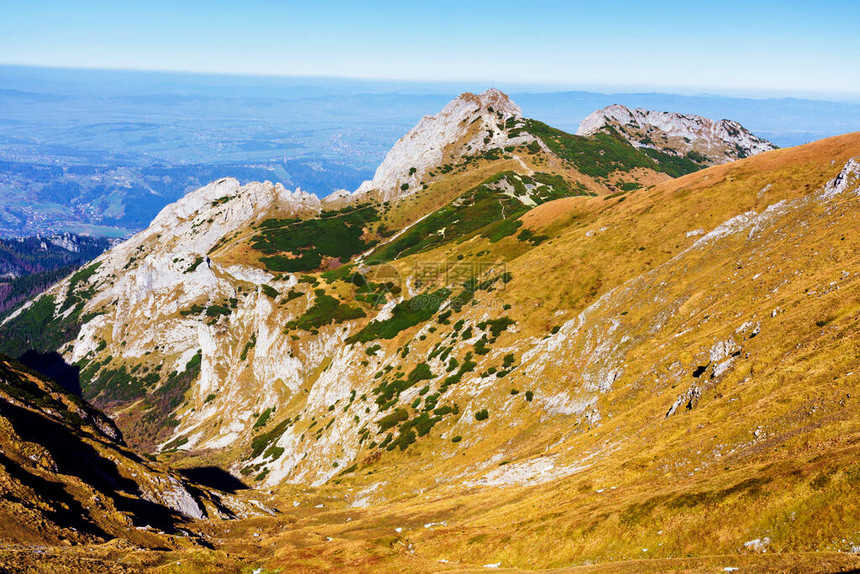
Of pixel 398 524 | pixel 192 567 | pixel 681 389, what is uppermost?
pixel 681 389

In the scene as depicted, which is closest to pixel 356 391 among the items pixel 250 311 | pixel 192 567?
pixel 192 567

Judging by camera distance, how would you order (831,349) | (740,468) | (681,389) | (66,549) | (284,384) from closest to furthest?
1. (740,468)
2. (66,549)
3. (831,349)
4. (681,389)
5. (284,384)

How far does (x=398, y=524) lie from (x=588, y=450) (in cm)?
1990

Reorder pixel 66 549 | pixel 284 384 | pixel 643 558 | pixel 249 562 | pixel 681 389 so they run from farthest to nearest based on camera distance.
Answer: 1. pixel 284 384
2. pixel 681 389
3. pixel 249 562
4. pixel 66 549
5. pixel 643 558

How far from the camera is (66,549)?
28719mm

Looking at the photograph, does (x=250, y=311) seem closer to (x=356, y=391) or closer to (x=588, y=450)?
(x=356, y=391)

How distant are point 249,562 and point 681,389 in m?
40.7

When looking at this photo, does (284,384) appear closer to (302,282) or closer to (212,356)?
(302,282)

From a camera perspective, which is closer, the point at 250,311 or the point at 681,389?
the point at 681,389

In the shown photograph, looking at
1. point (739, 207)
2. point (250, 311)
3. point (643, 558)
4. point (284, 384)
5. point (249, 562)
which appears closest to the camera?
point (643, 558)

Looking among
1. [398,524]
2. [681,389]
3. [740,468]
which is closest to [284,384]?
[398,524]

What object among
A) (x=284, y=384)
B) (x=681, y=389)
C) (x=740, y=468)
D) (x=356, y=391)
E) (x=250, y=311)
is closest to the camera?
(x=740, y=468)

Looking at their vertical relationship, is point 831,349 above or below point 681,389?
above

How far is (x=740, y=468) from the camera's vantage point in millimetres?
26734
